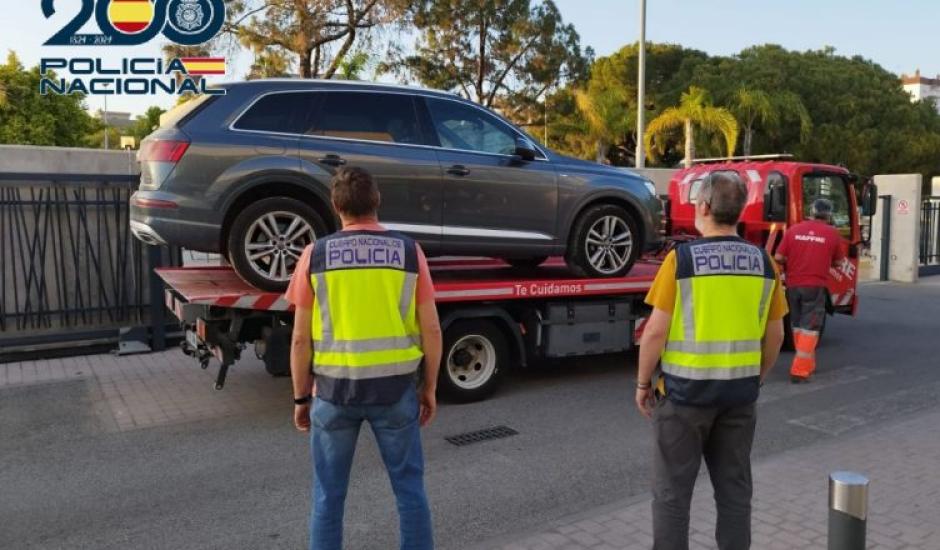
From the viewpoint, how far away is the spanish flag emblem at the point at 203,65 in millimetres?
17703

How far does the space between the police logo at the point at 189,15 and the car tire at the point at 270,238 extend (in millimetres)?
10523

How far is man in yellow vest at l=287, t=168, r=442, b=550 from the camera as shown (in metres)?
3.18

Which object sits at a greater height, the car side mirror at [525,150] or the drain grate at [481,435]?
the car side mirror at [525,150]

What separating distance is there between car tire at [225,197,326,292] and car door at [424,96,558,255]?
118cm

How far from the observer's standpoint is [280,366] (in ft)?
19.9

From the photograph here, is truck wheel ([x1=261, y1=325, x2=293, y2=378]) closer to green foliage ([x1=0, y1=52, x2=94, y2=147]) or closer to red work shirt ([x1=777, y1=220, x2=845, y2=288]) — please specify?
red work shirt ([x1=777, y1=220, x2=845, y2=288])

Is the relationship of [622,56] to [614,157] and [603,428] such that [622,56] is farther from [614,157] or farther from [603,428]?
[603,428]

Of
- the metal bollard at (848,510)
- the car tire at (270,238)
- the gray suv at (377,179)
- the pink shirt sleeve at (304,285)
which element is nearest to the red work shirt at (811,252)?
the gray suv at (377,179)

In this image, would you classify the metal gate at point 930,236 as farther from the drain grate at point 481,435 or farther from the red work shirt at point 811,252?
the drain grate at point 481,435

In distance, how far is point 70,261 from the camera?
362 inches

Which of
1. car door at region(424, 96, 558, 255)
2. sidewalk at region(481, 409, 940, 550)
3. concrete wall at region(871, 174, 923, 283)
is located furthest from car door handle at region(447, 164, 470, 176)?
concrete wall at region(871, 174, 923, 283)

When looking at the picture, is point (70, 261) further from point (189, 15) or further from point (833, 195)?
point (833, 195)

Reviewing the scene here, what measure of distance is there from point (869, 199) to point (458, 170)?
5.41 metres

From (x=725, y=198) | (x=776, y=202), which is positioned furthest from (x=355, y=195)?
(x=776, y=202)
